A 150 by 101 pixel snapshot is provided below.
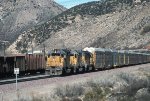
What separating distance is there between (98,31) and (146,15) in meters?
16.4

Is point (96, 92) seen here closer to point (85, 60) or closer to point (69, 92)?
point (69, 92)

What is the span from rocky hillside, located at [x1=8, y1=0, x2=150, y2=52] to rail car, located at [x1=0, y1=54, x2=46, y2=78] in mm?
73649

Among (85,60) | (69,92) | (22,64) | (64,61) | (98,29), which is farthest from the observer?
(98,29)

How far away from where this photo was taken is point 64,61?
153 ft

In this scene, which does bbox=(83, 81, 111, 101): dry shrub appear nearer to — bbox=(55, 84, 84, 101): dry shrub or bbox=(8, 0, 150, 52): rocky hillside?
bbox=(55, 84, 84, 101): dry shrub

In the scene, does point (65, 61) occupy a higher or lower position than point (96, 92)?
higher

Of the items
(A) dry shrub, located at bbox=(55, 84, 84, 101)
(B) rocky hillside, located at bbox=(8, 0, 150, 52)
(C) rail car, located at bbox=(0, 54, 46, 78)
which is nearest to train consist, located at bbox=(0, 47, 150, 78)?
(C) rail car, located at bbox=(0, 54, 46, 78)

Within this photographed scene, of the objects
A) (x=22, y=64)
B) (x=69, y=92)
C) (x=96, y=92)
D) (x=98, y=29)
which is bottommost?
(x=96, y=92)

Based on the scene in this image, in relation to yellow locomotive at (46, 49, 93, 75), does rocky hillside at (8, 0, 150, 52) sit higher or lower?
higher

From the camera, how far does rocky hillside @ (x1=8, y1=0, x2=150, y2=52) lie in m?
137

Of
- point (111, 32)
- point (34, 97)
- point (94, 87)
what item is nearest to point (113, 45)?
point (111, 32)

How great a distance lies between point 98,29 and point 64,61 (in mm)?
103885

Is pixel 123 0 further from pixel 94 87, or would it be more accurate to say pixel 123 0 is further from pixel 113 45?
pixel 94 87

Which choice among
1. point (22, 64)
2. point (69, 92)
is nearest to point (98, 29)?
point (22, 64)
